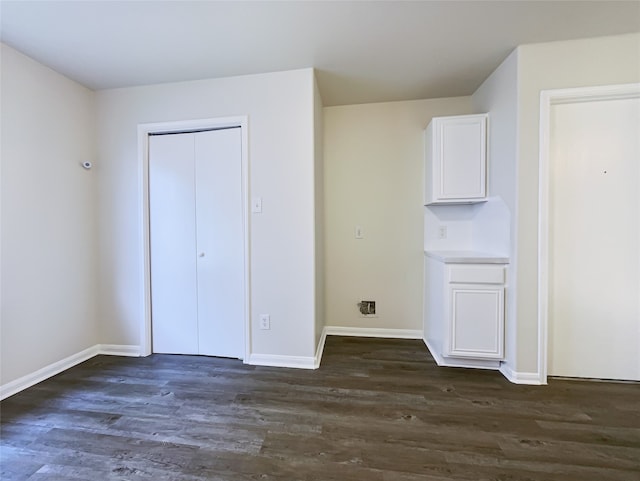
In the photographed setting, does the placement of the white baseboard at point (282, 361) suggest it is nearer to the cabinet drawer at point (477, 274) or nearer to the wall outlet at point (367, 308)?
the wall outlet at point (367, 308)

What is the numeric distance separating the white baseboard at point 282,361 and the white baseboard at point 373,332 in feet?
2.52

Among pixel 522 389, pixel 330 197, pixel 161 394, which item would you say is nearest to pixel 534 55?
pixel 330 197

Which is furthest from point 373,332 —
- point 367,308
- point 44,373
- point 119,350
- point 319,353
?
point 44,373

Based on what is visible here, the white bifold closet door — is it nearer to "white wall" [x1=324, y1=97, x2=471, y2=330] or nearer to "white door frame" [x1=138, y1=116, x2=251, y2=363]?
"white door frame" [x1=138, y1=116, x2=251, y2=363]

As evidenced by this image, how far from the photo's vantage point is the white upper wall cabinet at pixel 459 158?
2398 millimetres

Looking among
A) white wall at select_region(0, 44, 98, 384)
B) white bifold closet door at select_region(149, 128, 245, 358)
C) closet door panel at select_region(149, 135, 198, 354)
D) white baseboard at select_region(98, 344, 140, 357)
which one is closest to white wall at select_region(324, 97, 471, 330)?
white bifold closet door at select_region(149, 128, 245, 358)

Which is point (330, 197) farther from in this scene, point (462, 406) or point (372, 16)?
point (462, 406)

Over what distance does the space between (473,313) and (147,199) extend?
3.00 meters

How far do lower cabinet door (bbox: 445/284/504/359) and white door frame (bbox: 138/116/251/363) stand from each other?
171 cm

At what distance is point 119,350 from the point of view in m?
2.59

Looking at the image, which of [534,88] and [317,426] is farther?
[534,88]

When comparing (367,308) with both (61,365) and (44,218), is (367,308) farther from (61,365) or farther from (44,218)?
(44,218)

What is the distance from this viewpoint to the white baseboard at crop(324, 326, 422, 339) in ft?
9.67

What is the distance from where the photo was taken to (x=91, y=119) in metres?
2.55
